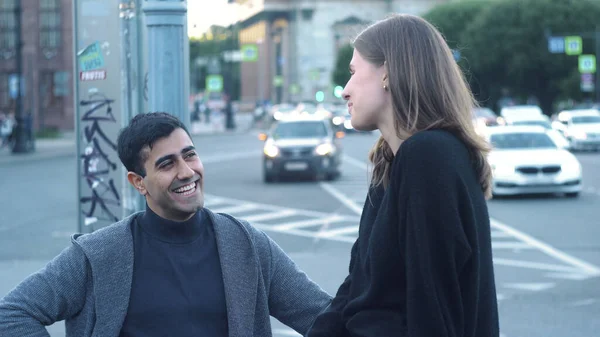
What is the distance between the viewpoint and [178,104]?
16.1 feet

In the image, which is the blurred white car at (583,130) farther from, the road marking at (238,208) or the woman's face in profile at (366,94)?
the woman's face in profile at (366,94)

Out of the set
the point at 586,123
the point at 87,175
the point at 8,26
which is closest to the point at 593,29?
the point at 586,123

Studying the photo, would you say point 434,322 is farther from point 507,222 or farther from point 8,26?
point 8,26

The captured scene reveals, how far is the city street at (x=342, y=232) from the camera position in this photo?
912 centimetres

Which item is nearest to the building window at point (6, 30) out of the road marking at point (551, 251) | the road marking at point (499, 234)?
the road marking at point (551, 251)

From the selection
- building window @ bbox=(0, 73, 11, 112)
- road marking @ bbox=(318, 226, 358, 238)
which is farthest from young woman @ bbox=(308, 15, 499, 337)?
building window @ bbox=(0, 73, 11, 112)

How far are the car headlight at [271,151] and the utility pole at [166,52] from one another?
20.4m

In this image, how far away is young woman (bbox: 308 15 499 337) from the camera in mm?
2285

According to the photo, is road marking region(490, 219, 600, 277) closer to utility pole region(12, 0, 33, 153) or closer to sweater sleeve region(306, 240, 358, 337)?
sweater sleeve region(306, 240, 358, 337)

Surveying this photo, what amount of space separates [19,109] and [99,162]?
32.9 meters

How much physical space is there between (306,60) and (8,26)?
47062 mm

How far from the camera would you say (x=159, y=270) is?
9.72ft

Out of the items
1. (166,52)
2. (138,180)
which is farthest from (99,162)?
(138,180)

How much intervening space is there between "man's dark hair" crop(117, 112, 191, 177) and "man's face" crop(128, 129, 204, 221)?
0.05 ft
